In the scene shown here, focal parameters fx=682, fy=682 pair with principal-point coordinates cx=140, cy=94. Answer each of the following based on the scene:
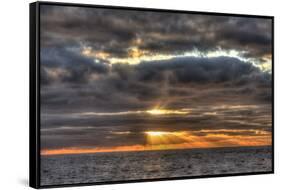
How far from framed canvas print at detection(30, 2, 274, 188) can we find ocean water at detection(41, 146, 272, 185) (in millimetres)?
16

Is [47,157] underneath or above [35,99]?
underneath

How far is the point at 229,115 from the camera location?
11.2 m

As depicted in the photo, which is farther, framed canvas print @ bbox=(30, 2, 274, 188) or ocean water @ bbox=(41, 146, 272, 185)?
ocean water @ bbox=(41, 146, 272, 185)

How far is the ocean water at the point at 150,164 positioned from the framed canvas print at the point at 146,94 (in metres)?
0.02

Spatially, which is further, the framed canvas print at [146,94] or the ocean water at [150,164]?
Result: the ocean water at [150,164]

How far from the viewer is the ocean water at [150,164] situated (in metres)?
9.95

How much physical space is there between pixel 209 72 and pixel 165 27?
106 cm

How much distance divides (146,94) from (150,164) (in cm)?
109

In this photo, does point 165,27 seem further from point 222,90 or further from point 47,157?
point 47,157

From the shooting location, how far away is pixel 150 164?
1059 centimetres

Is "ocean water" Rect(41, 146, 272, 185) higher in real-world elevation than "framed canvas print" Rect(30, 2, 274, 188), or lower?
lower

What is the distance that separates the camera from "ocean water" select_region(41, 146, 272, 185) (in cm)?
995

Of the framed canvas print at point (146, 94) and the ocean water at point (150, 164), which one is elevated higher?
the framed canvas print at point (146, 94)

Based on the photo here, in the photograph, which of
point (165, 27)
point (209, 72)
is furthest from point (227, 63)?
point (165, 27)
